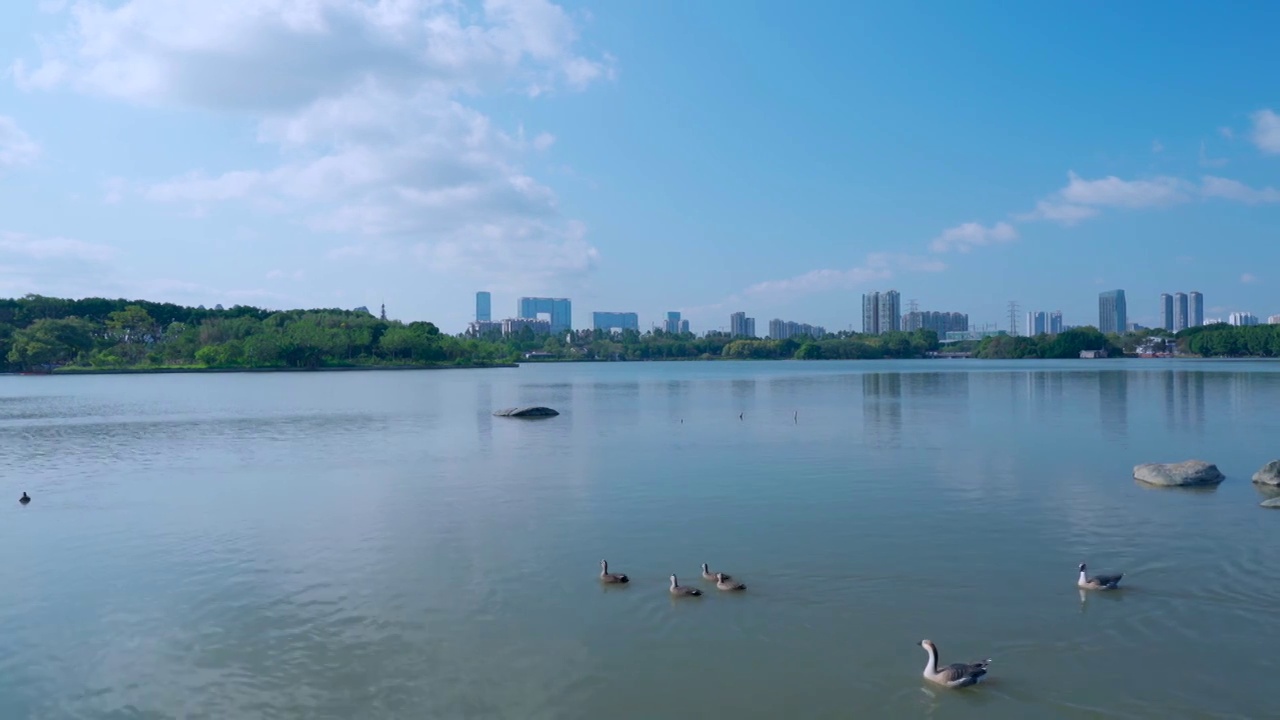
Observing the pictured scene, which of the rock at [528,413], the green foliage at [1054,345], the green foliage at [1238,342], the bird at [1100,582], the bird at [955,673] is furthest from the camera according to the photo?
the green foliage at [1054,345]

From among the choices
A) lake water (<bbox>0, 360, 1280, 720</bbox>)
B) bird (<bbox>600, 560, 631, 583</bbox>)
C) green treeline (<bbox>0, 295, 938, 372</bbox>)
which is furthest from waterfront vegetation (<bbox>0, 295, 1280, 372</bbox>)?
bird (<bbox>600, 560, 631, 583</bbox>)

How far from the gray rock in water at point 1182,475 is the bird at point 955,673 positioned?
1280cm

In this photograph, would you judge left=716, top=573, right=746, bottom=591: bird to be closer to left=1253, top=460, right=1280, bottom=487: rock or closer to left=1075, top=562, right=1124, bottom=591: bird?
left=1075, top=562, right=1124, bottom=591: bird

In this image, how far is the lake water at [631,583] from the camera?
8.31 metres

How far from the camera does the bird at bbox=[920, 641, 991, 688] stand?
26.9 ft

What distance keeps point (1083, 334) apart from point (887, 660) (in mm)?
201744

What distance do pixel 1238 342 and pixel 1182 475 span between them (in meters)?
166

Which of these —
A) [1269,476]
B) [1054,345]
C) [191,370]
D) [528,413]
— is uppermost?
[1054,345]

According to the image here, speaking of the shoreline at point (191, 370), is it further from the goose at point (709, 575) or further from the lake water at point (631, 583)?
the goose at point (709, 575)

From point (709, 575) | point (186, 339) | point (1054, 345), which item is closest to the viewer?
point (709, 575)

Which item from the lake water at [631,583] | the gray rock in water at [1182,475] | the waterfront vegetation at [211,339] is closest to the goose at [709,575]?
the lake water at [631,583]

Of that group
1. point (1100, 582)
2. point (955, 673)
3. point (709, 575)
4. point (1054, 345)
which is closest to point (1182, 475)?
point (1100, 582)

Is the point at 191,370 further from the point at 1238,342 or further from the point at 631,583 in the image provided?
the point at 1238,342

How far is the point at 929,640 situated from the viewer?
361 inches
